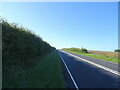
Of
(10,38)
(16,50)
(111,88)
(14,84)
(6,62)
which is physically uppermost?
(10,38)

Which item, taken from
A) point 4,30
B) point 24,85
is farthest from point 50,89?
point 4,30

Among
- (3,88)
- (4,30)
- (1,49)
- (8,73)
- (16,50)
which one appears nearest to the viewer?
(3,88)

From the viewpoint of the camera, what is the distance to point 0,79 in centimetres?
595

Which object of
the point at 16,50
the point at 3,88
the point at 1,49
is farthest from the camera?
the point at 16,50

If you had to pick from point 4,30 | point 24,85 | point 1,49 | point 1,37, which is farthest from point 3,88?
point 4,30

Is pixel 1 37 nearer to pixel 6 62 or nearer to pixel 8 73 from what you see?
pixel 6 62

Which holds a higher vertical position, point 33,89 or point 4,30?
point 4,30

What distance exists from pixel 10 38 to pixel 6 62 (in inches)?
54.0

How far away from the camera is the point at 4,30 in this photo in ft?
20.2

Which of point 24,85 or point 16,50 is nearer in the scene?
point 24,85

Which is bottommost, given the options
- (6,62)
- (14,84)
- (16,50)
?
(14,84)

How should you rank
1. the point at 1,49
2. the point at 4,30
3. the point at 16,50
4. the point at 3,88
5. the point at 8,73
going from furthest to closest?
the point at 16,50, the point at 8,73, the point at 4,30, the point at 1,49, the point at 3,88

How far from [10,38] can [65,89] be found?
414cm

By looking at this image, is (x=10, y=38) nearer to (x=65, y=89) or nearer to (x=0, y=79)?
(x=0, y=79)
